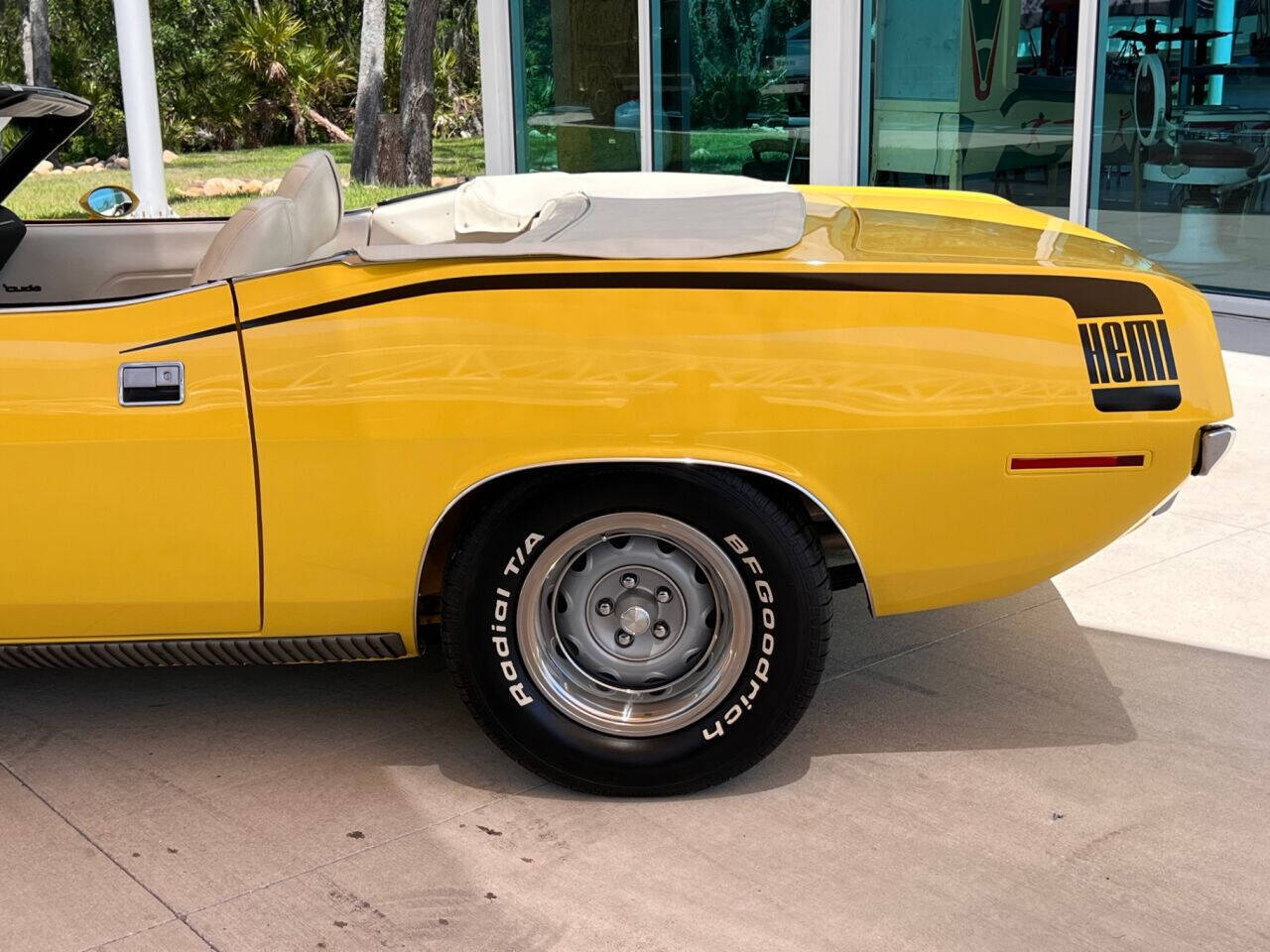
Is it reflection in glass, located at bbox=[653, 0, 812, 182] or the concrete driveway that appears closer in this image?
the concrete driveway

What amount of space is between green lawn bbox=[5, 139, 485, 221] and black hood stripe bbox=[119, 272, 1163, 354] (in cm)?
1476

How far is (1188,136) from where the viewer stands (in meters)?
8.17

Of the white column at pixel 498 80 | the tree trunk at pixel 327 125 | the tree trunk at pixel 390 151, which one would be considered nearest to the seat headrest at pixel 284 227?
the white column at pixel 498 80

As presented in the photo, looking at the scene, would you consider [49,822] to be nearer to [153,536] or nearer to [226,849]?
[226,849]

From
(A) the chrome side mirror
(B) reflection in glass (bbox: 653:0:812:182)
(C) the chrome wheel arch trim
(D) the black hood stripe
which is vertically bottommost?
(C) the chrome wheel arch trim

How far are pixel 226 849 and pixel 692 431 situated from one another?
4.09 ft

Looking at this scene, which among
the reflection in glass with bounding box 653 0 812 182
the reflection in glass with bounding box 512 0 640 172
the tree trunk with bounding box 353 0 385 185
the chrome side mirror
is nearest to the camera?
the chrome side mirror

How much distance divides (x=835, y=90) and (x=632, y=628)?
7751 mm

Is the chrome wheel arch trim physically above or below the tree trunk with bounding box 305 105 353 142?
below

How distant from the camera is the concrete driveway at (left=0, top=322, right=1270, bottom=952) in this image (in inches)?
103

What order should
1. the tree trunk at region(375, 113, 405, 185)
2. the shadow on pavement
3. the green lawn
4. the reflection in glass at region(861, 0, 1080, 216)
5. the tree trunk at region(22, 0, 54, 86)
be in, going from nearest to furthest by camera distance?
the shadow on pavement → the reflection in glass at region(861, 0, 1080, 216) → the green lawn → the tree trunk at region(375, 113, 405, 185) → the tree trunk at region(22, 0, 54, 86)

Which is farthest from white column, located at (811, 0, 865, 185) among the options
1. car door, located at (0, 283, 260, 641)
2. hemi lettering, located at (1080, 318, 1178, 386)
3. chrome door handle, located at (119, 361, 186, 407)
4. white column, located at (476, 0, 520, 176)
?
chrome door handle, located at (119, 361, 186, 407)

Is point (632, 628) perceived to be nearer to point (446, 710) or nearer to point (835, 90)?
point (446, 710)

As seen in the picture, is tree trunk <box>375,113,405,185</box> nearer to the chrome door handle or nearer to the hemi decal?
the chrome door handle
